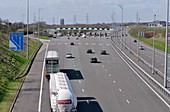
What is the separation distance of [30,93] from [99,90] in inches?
300

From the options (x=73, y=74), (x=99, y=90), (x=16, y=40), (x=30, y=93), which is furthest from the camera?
(x=16, y=40)

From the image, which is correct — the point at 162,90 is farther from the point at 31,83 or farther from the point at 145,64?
the point at 145,64

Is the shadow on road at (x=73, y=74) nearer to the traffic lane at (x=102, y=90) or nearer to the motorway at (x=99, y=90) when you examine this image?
the motorway at (x=99, y=90)

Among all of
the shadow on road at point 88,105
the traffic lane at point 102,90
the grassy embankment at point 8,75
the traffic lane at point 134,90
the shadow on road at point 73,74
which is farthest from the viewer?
the shadow on road at point 73,74

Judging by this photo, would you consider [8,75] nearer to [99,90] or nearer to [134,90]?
[99,90]

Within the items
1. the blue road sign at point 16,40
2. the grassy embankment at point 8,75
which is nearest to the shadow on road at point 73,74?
the grassy embankment at point 8,75

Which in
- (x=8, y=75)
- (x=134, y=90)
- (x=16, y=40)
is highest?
(x=16, y=40)

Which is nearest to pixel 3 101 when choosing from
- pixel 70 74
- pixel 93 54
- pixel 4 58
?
pixel 70 74

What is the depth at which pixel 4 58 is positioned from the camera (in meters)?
68.9

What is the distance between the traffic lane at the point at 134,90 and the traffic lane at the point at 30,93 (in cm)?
912

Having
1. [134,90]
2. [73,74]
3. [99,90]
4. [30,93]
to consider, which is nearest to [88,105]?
[99,90]

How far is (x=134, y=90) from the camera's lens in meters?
48.7

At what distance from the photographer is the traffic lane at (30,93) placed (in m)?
39.6

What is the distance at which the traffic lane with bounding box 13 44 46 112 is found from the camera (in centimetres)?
3959
